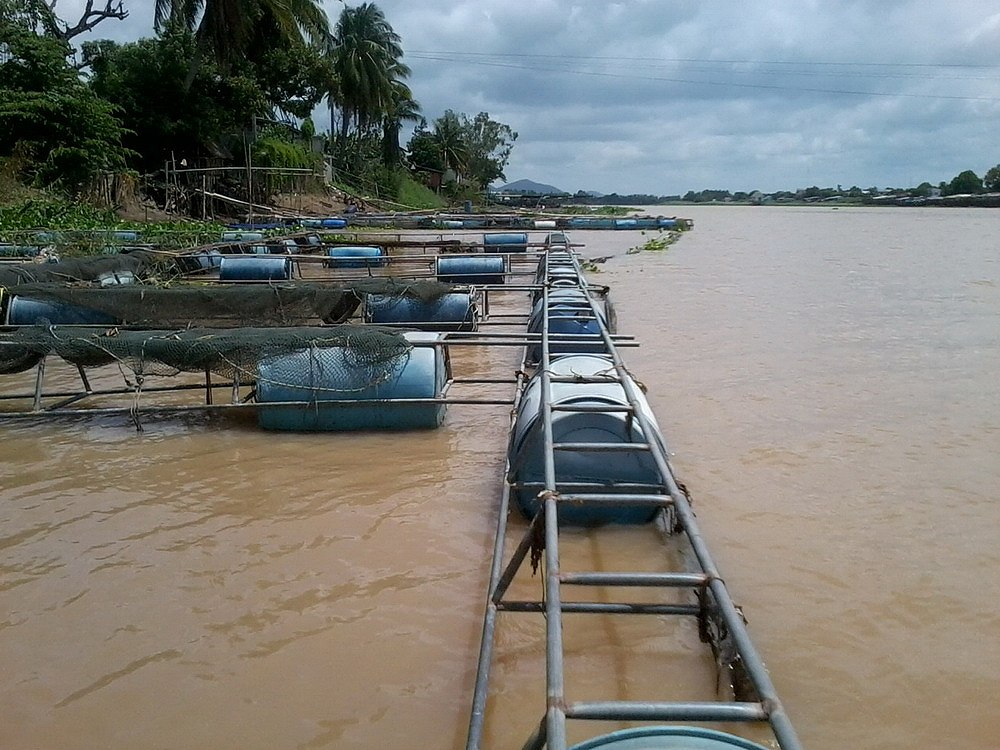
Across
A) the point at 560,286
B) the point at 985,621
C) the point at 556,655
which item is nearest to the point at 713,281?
the point at 560,286

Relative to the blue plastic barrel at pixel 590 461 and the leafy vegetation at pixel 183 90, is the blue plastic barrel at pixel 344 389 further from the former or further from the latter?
the leafy vegetation at pixel 183 90

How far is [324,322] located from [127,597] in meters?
6.23

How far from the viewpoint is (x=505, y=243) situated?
2122cm

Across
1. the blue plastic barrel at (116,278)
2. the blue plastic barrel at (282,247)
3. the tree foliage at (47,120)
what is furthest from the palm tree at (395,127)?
the blue plastic barrel at (116,278)

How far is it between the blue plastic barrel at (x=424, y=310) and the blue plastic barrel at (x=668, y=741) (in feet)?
29.0

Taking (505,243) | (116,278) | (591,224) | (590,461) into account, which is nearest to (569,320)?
(590,461)

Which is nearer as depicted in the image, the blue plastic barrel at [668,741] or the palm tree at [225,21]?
the blue plastic barrel at [668,741]

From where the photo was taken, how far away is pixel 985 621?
4.68 m

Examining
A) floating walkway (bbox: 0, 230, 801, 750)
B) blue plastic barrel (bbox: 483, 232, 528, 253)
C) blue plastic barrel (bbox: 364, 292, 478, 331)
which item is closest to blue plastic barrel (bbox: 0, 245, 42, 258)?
floating walkway (bbox: 0, 230, 801, 750)

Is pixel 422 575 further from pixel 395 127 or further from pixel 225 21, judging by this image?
pixel 395 127

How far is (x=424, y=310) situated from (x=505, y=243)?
1051 centimetres

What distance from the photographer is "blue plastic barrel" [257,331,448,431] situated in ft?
24.6

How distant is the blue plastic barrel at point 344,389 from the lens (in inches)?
295

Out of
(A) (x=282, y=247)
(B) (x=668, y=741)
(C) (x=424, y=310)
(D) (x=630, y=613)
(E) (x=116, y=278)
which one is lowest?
(D) (x=630, y=613)
